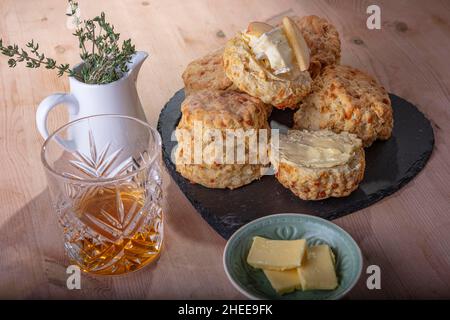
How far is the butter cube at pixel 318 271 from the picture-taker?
110 centimetres

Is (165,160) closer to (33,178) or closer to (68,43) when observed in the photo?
(33,178)

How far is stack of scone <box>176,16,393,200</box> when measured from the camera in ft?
4.35

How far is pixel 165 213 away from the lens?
4.51 feet

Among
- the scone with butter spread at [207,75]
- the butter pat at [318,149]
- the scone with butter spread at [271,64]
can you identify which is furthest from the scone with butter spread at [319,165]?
the scone with butter spread at [207,75]

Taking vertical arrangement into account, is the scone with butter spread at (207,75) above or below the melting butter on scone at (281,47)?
below

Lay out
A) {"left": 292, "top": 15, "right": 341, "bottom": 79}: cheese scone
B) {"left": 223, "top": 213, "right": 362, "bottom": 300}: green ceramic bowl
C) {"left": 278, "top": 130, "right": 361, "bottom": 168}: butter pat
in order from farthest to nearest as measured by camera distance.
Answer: {"left": 292, "top": 15, "right": 341, "bottom": 79}: cheese scone, {"left": 278, "top": 130, "right": 361, "bottom": 168}: butter pat, {"left": 223, "top": 213, "right": 362, "bottom": 300}: green ceramic bowl

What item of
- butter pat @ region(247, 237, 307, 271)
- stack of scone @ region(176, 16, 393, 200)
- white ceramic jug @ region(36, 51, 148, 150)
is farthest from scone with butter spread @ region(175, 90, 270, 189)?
butter pat @ region(247, 237, 307, 271)

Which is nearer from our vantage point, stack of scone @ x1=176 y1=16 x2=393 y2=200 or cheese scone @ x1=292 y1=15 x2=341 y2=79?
stack of scone @ x1=176 y1=16 x2=393 y2=200

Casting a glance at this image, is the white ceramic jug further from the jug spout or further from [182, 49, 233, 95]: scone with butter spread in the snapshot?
[182, 49, 233, 95]: scone with butter spread

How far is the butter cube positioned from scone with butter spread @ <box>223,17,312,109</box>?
0.39 meters

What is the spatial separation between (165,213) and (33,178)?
1.10ft

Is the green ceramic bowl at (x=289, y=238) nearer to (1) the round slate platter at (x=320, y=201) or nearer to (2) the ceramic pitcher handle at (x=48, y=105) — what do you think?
(1) the round slate platter at (x=320, y=201)

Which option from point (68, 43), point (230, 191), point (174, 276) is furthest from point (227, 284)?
point (68, 43)

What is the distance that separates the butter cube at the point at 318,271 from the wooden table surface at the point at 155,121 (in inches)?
4.0
